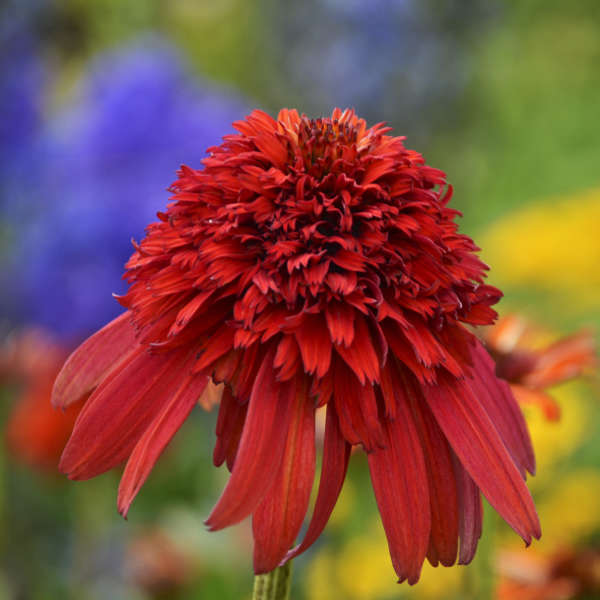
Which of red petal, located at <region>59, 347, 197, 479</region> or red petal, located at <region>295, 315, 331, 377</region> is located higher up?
red petal, located at <region>295, 315, 331, 377</region>

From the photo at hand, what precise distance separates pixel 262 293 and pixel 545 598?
1.34 feet

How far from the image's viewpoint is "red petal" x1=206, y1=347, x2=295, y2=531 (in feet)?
1.03

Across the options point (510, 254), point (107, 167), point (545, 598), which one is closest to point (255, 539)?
point (545, 598)

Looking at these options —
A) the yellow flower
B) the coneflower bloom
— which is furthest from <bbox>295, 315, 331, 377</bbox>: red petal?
the yellow flower

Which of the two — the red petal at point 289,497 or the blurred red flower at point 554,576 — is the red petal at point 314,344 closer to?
the red petal at point 289,497

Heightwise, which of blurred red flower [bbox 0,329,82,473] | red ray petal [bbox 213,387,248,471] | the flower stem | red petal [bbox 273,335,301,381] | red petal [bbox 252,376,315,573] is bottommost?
the flower stem

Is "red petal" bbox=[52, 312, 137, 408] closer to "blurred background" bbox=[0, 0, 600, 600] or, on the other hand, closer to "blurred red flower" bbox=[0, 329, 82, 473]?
"blurred background" bbox=[0, 0, 600, 600]

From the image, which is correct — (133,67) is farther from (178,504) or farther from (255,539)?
(255,539)

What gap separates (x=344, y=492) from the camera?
3.13ft

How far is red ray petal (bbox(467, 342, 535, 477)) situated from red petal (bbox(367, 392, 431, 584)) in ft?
0.20

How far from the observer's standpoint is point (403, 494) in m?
0.34

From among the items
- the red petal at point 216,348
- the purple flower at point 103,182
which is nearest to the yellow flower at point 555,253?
the purple flower at point 103,182

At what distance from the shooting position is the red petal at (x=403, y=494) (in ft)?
1.09

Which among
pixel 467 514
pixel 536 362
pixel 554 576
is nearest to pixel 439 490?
pixel 467 514
